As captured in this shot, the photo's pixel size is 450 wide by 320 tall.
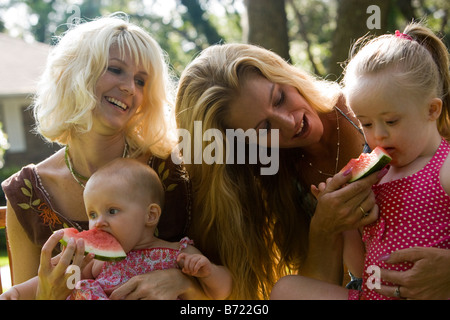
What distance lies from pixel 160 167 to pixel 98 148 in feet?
1.31

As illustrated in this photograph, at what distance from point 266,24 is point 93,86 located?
19.2 feet

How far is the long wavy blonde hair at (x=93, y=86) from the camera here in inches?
114

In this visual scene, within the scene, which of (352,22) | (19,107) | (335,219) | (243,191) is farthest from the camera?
(19,107)

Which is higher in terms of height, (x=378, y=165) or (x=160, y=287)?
(x=378, y=165)

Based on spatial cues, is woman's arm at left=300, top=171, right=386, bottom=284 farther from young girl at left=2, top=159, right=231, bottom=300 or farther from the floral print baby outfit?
the floral print baby outfit

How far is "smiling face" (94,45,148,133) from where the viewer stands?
2.94 meters

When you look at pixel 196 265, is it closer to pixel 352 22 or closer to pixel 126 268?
pixel 126 268

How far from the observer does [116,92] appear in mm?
2965

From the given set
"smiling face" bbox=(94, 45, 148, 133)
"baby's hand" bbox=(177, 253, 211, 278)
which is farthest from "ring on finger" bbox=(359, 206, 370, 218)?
"smiling face" bbox=(94, 45, 148, 133)

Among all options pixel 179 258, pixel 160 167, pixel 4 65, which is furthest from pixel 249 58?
pixel 4 65

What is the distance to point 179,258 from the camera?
2.64 m

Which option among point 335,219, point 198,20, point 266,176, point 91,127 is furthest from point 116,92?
point 198,20

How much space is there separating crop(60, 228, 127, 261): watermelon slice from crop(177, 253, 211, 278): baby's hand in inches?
12.7
